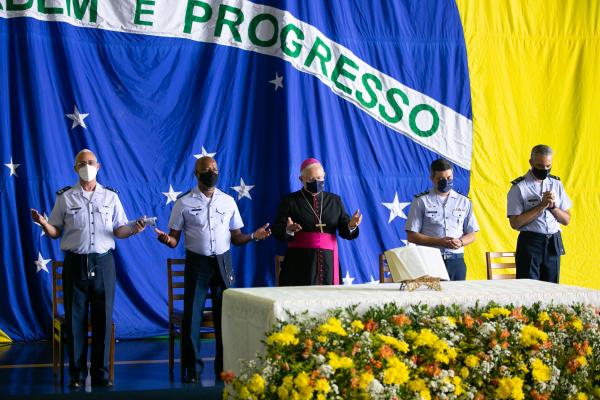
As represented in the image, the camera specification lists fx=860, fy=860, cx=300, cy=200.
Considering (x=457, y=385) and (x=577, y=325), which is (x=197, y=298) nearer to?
(x=457, y=385)

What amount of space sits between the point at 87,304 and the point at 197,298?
0.63 m

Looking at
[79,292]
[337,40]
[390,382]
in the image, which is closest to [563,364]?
[390,382]

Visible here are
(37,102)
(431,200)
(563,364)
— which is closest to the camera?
(563,364)

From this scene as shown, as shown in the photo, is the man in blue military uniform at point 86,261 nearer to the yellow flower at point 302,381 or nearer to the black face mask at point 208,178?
the black face mask at point 208,178

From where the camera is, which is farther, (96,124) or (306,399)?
(96,124)

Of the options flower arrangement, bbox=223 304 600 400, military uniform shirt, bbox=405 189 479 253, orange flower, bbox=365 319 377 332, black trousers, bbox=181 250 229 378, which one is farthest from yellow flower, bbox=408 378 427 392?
military uniform shirt, bbox=405 189 479 253

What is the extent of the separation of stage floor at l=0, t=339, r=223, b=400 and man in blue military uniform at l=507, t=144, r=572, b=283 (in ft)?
7.07

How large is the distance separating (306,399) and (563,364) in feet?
3.60

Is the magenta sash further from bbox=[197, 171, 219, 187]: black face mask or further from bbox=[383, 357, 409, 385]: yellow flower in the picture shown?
bbox=[383, 357, 409, 385]: yellow flower

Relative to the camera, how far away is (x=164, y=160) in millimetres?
6547

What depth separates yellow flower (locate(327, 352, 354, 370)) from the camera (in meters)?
2.76

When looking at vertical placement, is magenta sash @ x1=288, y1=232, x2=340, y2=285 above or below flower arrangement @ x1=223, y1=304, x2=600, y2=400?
above

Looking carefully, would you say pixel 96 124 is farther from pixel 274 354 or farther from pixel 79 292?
pixel 274 354

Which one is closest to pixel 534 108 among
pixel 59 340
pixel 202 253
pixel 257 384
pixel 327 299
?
pixel 202 253
